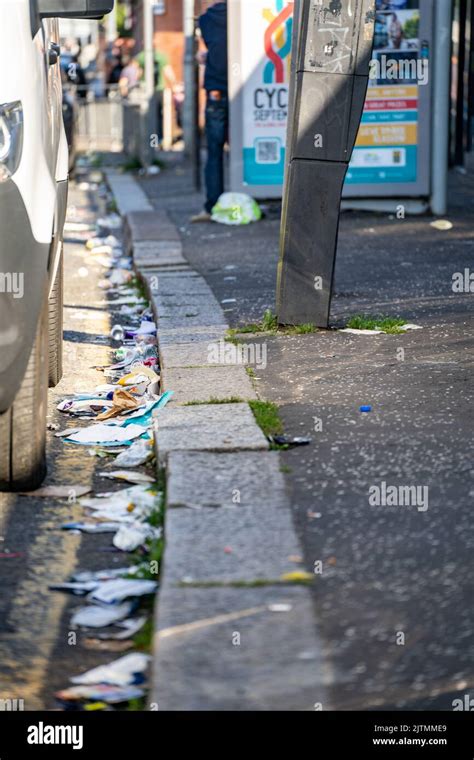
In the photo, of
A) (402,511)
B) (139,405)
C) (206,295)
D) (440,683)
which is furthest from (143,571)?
(206,295)

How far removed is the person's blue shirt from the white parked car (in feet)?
27.0

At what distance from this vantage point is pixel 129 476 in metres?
4.77

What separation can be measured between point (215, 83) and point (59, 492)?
892 cm

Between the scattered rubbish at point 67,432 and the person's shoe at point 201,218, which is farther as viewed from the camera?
the person's shoe at point 201,218

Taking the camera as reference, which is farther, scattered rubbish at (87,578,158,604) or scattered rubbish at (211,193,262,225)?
scattered rubbish at (211,193,262,225)

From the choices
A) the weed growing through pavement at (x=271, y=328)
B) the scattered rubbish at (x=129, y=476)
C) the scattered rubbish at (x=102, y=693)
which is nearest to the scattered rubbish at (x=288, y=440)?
the scattered rubbish at (x=129, y=476)

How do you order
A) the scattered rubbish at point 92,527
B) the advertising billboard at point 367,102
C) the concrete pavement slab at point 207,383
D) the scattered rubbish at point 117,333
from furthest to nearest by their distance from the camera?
the advertising billboard at point 367,102 < the scattered rubbish at point 117,333 < the concrete pavement slab at point 207,383 < the scattered rubbish at point 92,527

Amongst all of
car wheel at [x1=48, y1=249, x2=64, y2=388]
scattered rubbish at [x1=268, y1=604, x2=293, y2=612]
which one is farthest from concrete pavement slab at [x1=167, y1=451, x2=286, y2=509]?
car wheel at [x1=48, y1=249, x2=64, y2=388]

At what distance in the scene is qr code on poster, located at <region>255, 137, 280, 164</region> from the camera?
42.2ft

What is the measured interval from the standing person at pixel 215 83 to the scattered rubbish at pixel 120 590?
30.9 feet

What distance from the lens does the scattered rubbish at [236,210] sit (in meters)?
12.6

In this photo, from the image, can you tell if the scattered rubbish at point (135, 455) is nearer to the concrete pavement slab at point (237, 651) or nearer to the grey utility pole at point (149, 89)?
the concrete pavement slab at point (237, 651)

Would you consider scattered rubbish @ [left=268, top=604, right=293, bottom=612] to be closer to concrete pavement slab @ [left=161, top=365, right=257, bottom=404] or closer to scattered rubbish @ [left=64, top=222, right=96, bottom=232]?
concrete pavement slab @ [left=161, top=365, right=257, bottom=404]

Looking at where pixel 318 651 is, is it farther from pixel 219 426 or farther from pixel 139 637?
pixel 219 426
